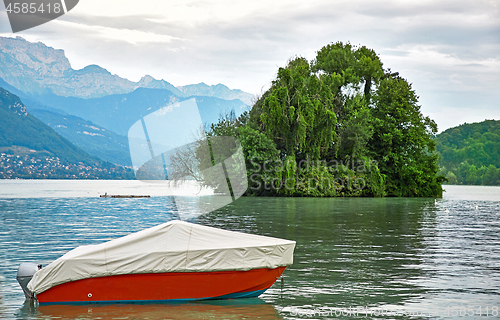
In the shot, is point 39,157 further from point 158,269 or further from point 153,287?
point 158,269

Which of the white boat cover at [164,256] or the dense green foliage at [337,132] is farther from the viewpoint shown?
the dense green foliage at [337,132]

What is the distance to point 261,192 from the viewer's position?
215 feet

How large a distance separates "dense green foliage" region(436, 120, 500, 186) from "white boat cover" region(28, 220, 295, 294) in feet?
538

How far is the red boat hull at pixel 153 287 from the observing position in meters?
11.5

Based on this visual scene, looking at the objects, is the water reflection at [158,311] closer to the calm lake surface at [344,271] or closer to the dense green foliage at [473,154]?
the calm lake surface at [344,271]

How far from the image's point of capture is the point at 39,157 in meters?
180

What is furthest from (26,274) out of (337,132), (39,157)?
(39,157)

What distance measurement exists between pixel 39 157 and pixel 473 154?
15612cm

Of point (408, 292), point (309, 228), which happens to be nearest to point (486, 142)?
point (309, 228)

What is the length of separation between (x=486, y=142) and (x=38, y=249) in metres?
175

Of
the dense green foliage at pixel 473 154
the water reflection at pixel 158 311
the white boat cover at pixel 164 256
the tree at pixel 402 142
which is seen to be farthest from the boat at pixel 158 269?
the dense green foliage at pixel 473 154

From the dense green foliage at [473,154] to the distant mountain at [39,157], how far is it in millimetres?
114869

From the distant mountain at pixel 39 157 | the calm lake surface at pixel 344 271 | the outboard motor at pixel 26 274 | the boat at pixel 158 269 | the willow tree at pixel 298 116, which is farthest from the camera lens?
the distant mountain at pixel 39 157

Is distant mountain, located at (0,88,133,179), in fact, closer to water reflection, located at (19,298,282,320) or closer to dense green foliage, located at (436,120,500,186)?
→ dense green foliage, located at (436,120,500,186)
